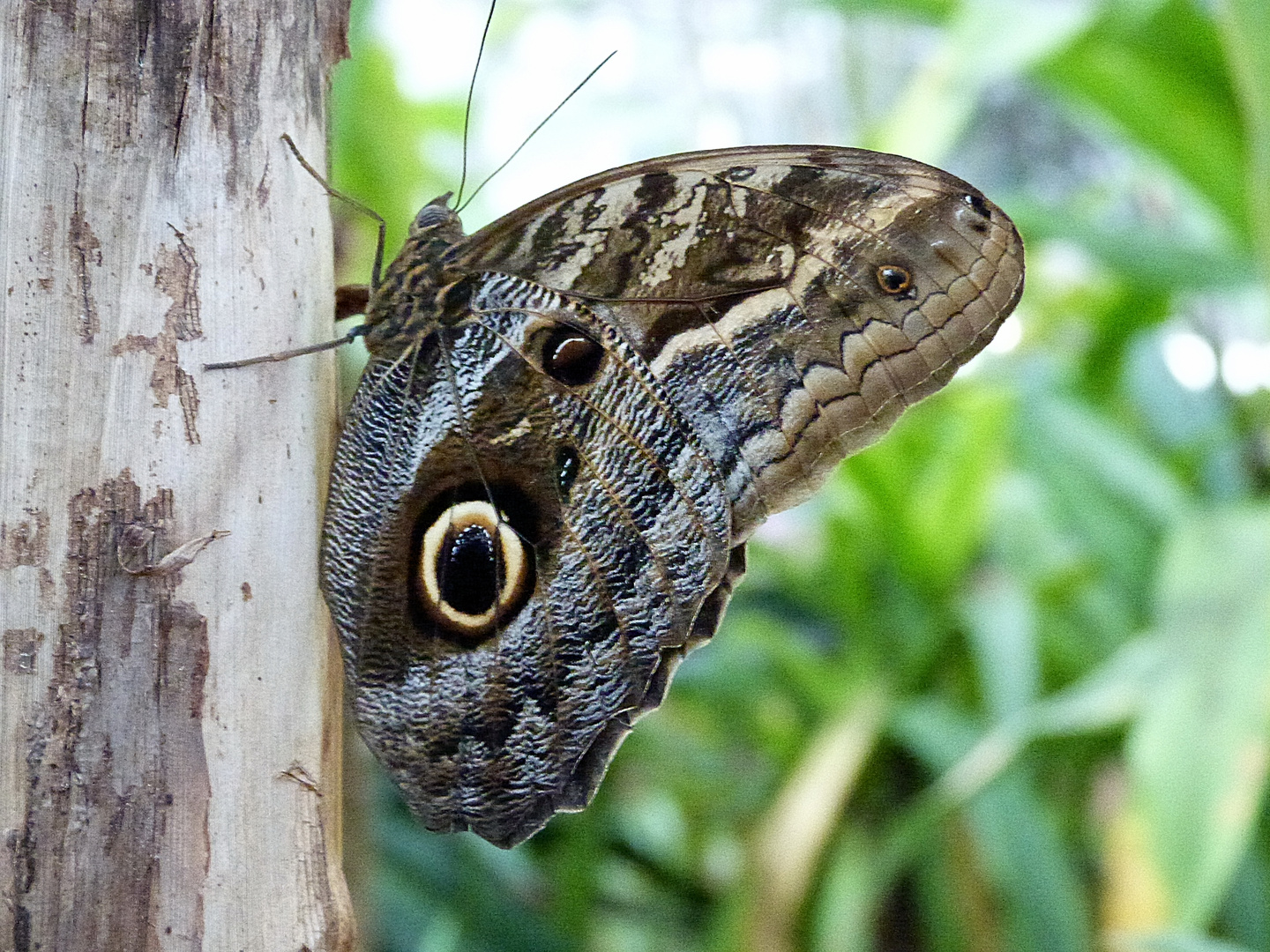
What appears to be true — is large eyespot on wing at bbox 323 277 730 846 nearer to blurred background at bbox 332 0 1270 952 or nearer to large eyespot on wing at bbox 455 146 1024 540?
large eyespot on wing at bbox 455 146 1024 540

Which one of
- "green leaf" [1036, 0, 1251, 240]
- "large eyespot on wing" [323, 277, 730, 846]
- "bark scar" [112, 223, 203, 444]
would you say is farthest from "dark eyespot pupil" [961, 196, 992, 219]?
"green leaf" [1036, 0, 1251, 240]

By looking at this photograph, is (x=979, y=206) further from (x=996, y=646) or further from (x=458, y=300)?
(x=996, y=646)

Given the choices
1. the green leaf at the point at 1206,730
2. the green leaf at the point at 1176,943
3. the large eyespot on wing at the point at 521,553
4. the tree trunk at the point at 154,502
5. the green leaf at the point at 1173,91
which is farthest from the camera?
the green leaf at the point at 1173,91

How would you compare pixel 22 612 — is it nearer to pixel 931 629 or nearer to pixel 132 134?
pixel 132 134

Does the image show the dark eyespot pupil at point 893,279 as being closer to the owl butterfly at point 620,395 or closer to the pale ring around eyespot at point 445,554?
the owl butterfly at point 620,395

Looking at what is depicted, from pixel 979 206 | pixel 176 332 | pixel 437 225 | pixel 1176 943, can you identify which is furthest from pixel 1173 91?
pixel 176 332

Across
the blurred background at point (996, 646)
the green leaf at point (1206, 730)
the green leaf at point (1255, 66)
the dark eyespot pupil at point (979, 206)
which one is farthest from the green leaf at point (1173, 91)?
the dark eyespot pupil at point (979, 206)
